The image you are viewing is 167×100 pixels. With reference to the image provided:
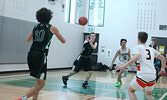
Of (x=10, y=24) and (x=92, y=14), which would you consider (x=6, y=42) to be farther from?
(x=92, y=14)

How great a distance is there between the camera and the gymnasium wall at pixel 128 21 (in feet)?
53.9

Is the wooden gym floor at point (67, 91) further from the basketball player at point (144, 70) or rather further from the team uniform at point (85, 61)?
the basketball player at point (144, 70)

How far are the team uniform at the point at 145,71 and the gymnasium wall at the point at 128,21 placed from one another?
12528 mm

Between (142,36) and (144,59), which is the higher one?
(142,36)

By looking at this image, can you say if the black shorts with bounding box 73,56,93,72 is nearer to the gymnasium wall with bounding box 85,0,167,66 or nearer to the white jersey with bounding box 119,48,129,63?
the white jersey with bounding box 119,48,129,63

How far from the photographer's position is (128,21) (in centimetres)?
1700

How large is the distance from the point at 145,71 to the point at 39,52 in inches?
71.4

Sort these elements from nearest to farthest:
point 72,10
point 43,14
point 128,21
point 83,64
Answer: point 43,14, point 83,64, point 72,10, point 128,21

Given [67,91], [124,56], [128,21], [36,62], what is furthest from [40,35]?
[128,21]

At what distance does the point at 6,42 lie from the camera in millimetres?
10484

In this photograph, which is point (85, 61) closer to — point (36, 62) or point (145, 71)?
point (145, 71)

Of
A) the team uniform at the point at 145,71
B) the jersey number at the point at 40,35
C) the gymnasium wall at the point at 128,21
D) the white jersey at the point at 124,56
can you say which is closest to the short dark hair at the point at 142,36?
the team uniform at the point at 145,71

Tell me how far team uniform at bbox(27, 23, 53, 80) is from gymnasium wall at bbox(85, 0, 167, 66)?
13.2 meters

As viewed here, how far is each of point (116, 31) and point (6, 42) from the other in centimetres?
875
